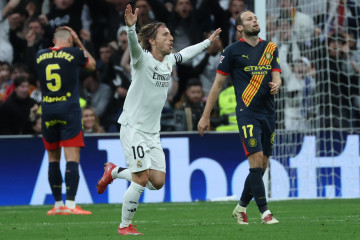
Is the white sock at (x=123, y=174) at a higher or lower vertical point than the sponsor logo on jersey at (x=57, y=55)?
lower

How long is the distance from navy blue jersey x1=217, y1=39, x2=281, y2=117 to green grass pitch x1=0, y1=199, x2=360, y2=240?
1.20m

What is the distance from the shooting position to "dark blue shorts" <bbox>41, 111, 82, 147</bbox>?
34.7 ft

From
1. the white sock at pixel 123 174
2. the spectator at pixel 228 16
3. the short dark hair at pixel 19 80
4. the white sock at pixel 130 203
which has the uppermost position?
the spectator at pixel 228 16

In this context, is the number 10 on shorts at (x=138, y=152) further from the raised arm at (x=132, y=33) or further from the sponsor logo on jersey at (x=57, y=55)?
the sponsor logo on jersey at (x=57, y=55)

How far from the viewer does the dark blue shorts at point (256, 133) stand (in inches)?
325

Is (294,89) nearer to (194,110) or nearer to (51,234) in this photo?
(194,110)

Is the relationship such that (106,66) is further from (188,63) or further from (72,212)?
(72,212)

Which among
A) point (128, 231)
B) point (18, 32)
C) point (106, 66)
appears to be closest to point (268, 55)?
point (128, 231)

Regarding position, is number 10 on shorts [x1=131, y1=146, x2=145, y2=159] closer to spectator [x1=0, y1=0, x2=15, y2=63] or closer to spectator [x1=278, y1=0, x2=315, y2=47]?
spectator [x1=278, y1=0, x2=315, y2=47]

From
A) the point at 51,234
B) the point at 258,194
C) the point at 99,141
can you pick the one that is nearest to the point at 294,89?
the point at 99,141

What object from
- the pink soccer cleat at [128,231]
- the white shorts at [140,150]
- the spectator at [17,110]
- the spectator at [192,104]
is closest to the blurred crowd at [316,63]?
the spectator at [192,104]

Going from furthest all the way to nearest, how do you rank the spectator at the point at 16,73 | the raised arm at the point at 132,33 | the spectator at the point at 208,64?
the spectator at the point at 208,64
the spectator at the point at 16,73
the raised arm at the point at 132,33

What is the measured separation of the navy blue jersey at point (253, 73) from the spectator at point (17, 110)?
19.9 ft

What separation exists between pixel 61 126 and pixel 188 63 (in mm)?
4269
